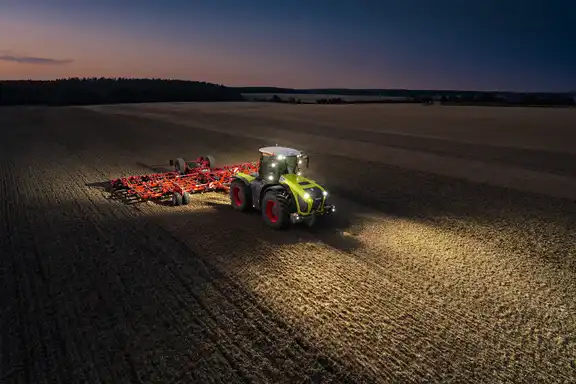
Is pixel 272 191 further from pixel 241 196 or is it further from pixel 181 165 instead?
pixel 181 165

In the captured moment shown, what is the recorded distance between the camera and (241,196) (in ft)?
38.8

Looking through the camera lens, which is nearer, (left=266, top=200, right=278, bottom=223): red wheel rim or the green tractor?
the green tractor

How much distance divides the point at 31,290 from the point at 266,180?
5.99 m

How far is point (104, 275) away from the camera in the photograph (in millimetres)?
7980

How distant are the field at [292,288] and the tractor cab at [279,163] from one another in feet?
4.94

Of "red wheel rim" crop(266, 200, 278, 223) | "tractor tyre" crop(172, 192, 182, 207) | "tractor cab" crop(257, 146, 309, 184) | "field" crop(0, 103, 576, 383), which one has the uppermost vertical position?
"tractor cab" crop(257, 146, 309, 184)

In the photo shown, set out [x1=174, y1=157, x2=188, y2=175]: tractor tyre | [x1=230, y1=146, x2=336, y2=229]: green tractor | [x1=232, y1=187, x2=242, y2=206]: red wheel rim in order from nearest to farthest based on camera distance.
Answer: [x1=230, y1=146, x2=336, y2=229]: green tractor, [x1=232, y1=187, x2=242, y2=206]: red wheel rim, [x1=174, y1=157, x2=188, y2=175]: tractor tyre

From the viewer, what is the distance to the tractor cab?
10.7m

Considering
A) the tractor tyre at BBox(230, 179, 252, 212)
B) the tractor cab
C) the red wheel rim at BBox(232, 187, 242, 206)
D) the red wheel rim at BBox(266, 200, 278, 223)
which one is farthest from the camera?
the red wheel rim at BBox(232, 187, 242, 206)

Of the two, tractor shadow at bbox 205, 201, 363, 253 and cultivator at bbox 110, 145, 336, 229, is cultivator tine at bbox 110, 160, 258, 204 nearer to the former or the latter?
cultivator at bbox 110, 145, 336, 229

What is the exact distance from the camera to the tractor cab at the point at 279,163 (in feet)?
35.1

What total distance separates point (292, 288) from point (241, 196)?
Result: 4811 millimetres

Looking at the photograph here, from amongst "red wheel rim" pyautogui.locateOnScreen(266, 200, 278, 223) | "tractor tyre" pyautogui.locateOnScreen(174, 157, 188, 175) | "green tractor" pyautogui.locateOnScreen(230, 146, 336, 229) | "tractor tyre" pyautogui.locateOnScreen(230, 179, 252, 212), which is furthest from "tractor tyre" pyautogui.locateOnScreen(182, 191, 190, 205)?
"tractor tyre" pyautogui.locateOnScreen(174, 157, 188, 175)

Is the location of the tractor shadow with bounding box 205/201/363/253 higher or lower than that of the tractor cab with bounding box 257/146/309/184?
lower
